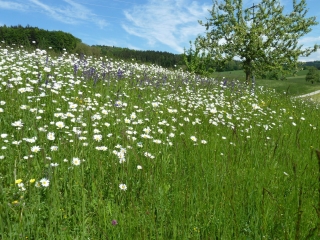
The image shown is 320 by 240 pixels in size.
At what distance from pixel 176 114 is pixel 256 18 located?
1949cm

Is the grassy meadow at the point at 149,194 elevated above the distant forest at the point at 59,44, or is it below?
below

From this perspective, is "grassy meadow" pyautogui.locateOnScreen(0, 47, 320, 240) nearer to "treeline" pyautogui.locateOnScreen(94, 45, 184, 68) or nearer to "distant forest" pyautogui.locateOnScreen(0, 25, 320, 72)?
"distant forest" pyautogui.locateOnScreen(0, 25, 320, 72)

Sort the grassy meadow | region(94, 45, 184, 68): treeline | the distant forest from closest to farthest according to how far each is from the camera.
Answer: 1. the grassy meadow
2. the distant forest
3. region(94, 45, 184, 68): treeline

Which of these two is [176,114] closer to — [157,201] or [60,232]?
[157,201]

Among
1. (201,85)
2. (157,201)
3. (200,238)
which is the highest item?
(201,85)

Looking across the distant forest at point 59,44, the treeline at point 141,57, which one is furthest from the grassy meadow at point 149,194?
the treeline at point 141,57

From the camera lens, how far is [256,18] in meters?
22.0

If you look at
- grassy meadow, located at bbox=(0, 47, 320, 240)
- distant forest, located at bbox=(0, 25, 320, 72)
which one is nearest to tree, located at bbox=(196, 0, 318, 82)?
distant forest, located at bbox=(0, 25, 320, 72)

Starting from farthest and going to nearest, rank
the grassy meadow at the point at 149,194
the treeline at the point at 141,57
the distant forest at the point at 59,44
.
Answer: the treeline at the point at 141,57 → the distant forest at the point at 59,44 → the grassy meadow at the point at 149,194

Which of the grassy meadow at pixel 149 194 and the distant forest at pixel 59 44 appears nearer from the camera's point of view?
the grassy meadow at pixel 149 194

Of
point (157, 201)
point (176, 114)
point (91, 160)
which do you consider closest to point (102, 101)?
point (176, 114)

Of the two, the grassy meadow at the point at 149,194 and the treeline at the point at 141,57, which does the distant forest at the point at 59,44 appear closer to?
the treeline at the point at 141,57

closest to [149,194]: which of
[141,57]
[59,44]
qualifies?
[59,44]

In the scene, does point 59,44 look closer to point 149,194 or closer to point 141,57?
point 141,57
